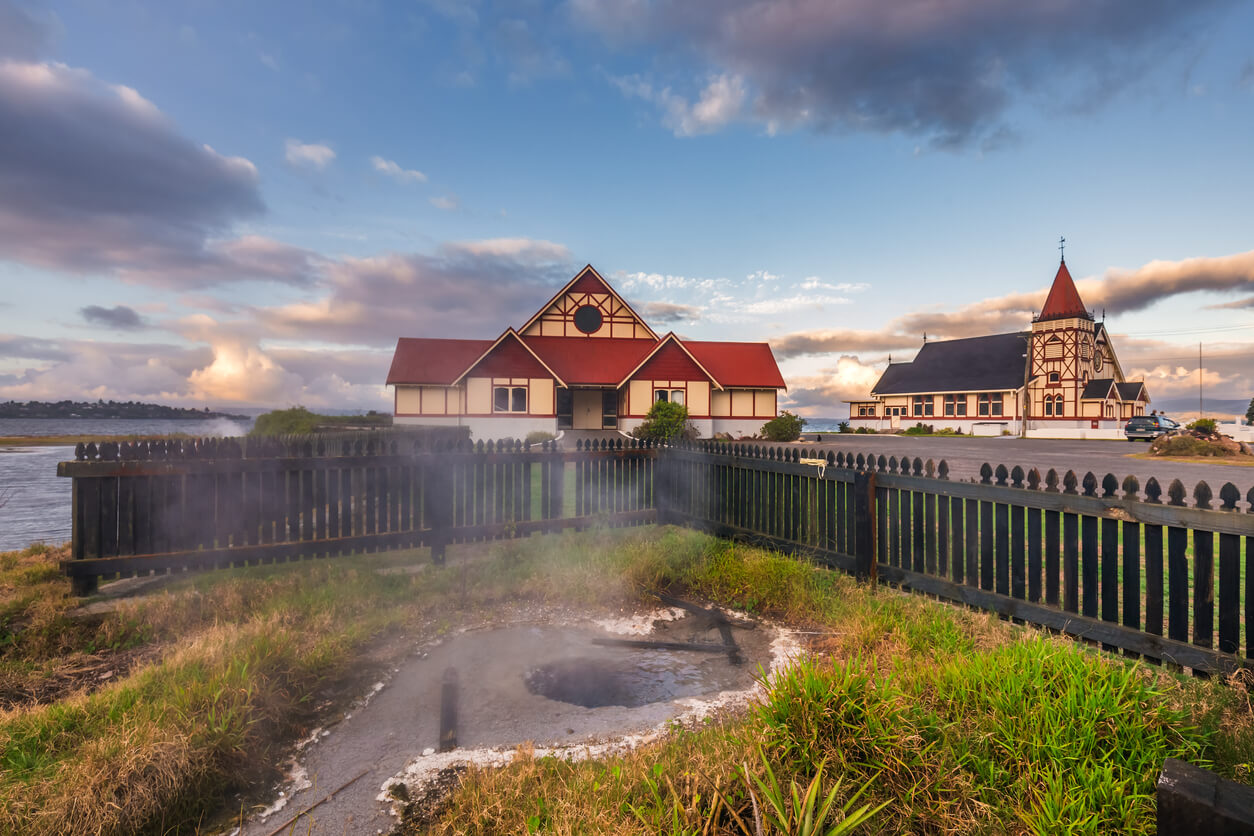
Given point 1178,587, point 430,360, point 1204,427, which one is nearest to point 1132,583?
point 1178,587

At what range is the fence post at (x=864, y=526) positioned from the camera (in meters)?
6.45

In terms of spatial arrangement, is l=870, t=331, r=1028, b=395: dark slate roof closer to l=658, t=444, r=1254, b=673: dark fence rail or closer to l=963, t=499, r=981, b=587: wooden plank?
l=658, t=444, r=1254, b=673: dark fence rail

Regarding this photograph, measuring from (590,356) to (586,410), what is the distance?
3925mm

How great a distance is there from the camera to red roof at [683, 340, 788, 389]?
3544cm

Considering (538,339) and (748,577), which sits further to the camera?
(538,339)

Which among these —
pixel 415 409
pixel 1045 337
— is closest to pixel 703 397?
pixel 415 409

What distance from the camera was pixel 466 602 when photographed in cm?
612

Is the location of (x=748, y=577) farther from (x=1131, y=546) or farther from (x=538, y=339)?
(x=538, y=339)

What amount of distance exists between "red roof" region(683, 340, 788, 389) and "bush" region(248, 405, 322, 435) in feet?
68.1

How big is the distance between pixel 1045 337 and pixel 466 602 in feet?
181

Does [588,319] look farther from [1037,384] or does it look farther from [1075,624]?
[1037,384]

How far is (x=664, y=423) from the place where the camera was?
2889 cm

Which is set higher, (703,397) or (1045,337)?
(1045,337)

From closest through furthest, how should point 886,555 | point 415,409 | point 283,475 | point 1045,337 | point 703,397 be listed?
point 886,555 < point 283,475 < point 415,409 < point 703,397 < point 1045,337
